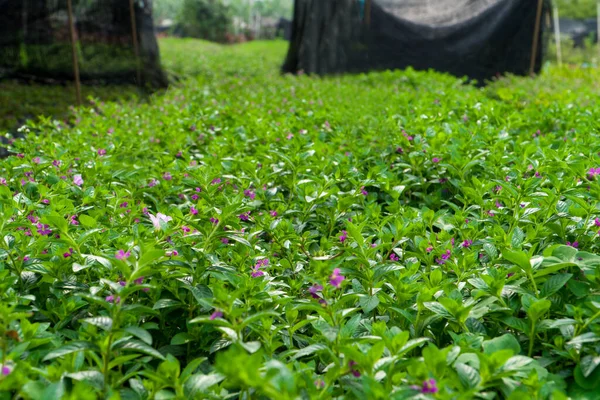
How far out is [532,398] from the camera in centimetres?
131

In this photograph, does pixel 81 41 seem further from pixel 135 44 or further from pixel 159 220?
pixel 159 220

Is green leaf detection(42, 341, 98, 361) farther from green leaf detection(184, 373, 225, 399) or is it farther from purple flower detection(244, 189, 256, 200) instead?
purple flower detection(244, 189, 256, 200)

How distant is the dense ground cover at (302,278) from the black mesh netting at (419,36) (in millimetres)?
8665

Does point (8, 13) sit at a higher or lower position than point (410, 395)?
higher

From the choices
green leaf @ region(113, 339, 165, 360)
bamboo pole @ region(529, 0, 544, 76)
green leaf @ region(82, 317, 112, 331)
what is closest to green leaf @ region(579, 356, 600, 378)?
green leaf @ region(113, 339, 165, 360)

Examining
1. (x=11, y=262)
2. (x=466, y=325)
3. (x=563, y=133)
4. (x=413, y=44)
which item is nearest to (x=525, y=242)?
(x=466, y=325)

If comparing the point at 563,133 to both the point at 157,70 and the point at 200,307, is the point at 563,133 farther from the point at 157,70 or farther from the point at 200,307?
the point at 157,70

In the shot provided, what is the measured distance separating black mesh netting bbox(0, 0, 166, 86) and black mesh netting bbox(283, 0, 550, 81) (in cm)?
358

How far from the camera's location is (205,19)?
2805 centimetres

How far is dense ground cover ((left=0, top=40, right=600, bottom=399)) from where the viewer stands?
137cm

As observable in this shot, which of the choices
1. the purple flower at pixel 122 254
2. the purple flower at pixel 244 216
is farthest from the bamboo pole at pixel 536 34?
the purple flower at pixel 122 254

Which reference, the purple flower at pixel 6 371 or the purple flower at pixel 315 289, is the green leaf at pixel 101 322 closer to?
the purple flower at pixel 6 371

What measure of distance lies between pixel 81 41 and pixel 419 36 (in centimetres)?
658

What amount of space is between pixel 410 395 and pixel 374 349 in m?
0.17
